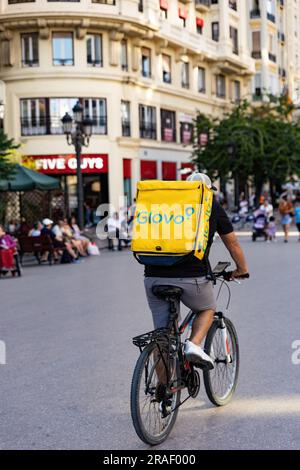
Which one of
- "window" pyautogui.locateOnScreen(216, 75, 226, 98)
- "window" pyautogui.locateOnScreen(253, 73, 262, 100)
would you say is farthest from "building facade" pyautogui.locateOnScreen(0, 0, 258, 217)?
"window" pyautogui.locateOnScreen(253, 73, 262, 100)

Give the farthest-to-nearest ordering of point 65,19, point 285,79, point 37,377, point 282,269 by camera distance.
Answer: point 285,79 < point 65,19 < point 282,269 < point 37,377

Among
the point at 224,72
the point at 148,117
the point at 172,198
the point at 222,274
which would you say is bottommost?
the point at 222,274

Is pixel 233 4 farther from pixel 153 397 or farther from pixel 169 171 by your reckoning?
pixel 153 397

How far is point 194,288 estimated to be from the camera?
5.27 meters

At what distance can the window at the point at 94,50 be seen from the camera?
3803cm

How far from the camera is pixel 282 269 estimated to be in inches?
662

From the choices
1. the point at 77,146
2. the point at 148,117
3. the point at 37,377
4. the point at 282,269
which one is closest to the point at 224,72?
the point at 148,117

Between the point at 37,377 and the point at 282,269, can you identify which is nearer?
the point at 37,377

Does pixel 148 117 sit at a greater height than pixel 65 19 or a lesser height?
lesser

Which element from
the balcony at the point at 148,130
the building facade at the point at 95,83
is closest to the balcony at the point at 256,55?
the building facade at the point at 95,83

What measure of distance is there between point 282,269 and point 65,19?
23.4m

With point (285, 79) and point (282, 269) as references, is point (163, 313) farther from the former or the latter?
point (285, 79)

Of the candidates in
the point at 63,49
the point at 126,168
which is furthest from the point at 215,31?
the point at 63,49

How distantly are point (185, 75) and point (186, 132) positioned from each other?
3.37 m
